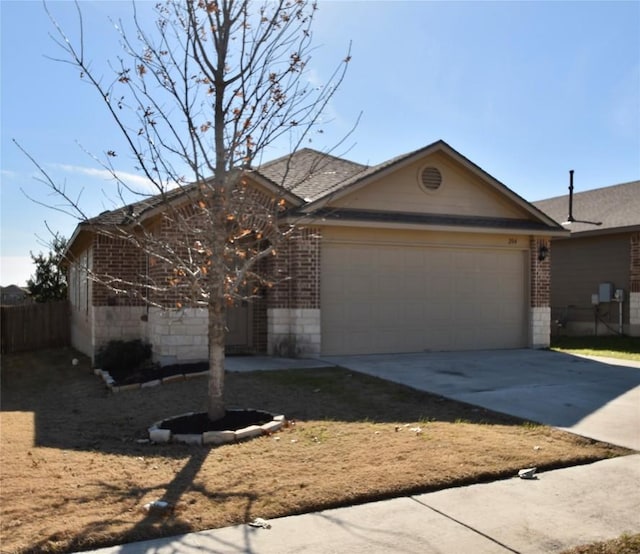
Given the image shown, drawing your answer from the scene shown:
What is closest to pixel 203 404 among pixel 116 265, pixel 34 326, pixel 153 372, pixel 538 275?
pixel 153 372

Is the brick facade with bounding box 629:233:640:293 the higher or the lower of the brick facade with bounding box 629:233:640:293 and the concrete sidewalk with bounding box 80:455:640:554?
the higher

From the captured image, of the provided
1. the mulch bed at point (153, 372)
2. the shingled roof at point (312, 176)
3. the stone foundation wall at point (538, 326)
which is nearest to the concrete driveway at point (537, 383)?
the stone foundation wall at point (538, 326)

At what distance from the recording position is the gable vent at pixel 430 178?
47.5 feet

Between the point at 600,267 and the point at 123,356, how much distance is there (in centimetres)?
1498

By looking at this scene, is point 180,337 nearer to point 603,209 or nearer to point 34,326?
point 34,326

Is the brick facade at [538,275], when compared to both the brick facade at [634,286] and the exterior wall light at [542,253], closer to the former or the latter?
the exterior wall light at [542,253]

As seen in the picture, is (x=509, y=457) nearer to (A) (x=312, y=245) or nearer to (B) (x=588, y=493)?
(B) (x=588, y=493)

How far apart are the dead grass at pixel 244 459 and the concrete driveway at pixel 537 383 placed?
1.76ft

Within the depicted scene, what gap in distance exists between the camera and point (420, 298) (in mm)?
14297

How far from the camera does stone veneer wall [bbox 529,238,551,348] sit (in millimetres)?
15297

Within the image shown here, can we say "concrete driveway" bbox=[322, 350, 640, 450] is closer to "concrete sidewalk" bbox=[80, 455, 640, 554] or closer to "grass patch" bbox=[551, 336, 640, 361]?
"grass patch" bbox=[551, 336, 640, 361]

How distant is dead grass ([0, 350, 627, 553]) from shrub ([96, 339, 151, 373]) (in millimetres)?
3408

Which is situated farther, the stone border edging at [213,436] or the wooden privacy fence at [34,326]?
the wooden privacy fence at [34,326]

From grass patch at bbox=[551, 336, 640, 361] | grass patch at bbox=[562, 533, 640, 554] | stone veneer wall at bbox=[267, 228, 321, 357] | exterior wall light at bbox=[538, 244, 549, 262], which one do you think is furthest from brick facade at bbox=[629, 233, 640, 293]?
grass patch at bbox=[562, 533, 640, 554]
